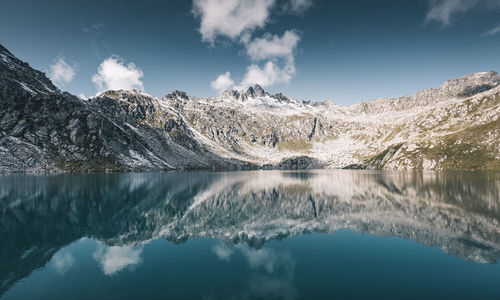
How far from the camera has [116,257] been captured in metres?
26.6

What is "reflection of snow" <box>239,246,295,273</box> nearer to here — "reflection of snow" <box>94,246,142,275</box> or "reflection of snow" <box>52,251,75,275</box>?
"reflection of snow" <box>94,246,142,275</box>

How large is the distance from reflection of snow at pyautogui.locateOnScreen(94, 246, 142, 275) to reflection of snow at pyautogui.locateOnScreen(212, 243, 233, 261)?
26.8 ft

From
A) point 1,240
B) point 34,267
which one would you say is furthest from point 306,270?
point 1,240

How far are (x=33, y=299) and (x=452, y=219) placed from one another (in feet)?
168

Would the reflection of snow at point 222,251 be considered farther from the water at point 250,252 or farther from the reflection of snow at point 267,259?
the reflection of snow at point 267,259

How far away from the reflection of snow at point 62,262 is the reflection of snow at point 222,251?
14.1 metres

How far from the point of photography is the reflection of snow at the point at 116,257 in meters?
24.0

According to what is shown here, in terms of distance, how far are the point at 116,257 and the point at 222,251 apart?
11.3m

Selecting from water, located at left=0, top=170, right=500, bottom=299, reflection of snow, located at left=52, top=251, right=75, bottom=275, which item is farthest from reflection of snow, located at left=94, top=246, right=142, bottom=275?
reflection of snow, located at left=52, top=251, right=75, bottom=275

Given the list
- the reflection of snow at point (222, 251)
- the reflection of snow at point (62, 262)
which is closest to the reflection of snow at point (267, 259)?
the reflection of snow at point (222, 251)

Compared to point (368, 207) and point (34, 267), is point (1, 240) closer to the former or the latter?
point (34, 267)

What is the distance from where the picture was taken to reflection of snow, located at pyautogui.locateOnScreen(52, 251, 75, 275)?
22.8m

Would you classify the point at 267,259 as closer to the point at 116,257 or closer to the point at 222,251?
the point at 222,251

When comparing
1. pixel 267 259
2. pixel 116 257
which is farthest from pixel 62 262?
pixel 267 259
